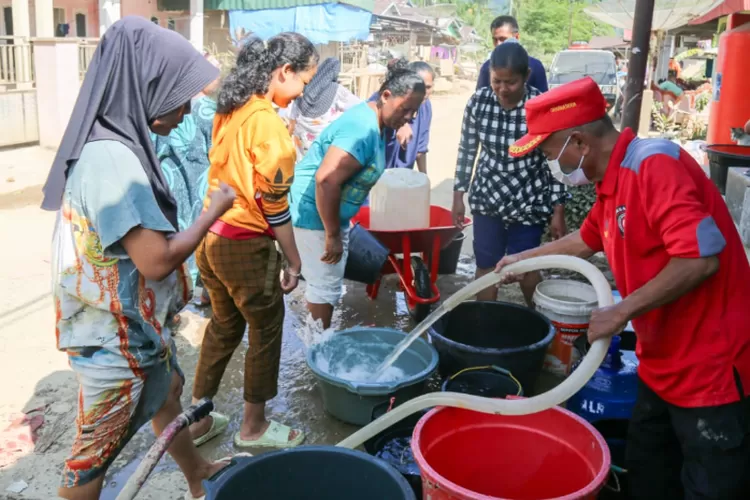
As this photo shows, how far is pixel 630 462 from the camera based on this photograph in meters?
2.46

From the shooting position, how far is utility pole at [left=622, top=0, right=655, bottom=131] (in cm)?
592

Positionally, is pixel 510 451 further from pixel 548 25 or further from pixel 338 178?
pixel 548 25

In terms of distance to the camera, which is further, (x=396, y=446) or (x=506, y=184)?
(x=506, y=184)

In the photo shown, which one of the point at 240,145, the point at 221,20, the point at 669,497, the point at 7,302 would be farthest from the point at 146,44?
the point at 221,20

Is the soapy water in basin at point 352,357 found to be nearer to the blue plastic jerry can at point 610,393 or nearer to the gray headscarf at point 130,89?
the blue plastic jerry can at point 610,393

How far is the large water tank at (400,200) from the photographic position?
4.69 metres

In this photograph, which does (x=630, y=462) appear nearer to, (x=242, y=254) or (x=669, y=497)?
(x=669, y=497)

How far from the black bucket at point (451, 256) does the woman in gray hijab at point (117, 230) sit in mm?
3573

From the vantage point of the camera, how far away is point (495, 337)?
399 centimetres

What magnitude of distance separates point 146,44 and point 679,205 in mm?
1609

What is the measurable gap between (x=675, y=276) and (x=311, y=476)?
4.20 feet

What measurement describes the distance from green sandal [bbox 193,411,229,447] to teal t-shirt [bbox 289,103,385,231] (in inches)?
45.2

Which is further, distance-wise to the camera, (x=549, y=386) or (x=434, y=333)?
(x=549, y=386)

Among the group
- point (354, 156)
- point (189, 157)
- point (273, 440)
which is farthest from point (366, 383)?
point (189, 157)
